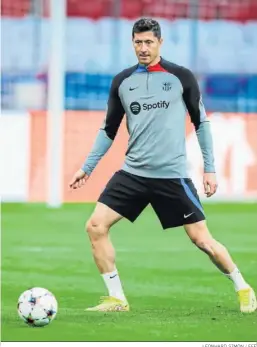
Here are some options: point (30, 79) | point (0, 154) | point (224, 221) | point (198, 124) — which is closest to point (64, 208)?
point (0, 154)

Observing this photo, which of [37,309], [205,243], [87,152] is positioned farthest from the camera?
[87,152]

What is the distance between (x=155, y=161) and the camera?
25.1ft

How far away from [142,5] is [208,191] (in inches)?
788

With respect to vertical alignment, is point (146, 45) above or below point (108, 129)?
above

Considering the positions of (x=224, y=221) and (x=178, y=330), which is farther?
(x=224, y=221)

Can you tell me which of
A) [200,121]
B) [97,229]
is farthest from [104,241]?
[200,121]

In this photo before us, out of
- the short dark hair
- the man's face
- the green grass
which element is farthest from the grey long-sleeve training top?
the green grass

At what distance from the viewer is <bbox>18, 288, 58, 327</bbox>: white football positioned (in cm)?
688

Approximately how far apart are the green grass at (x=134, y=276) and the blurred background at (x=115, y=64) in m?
1.32

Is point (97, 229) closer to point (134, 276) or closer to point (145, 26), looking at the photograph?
point (145, 26)

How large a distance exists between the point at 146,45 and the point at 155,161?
79 centimetres

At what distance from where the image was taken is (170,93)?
758cm

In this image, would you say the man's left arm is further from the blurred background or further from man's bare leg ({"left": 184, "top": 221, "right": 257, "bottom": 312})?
the blurred background

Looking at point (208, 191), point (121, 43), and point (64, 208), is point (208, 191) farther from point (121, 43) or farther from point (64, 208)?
point (121, 43)
